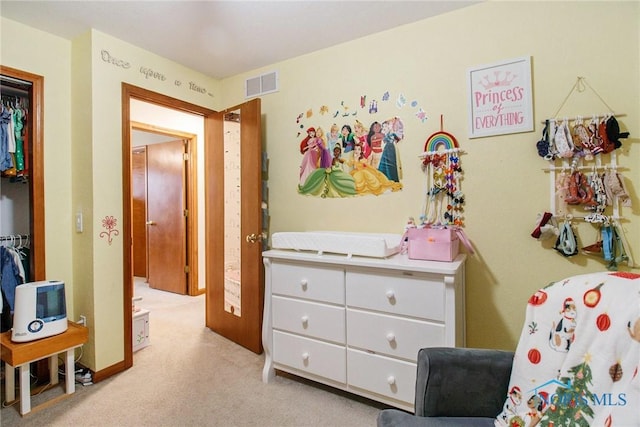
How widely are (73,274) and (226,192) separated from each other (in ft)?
4.16

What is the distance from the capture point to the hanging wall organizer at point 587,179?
5.37 feet

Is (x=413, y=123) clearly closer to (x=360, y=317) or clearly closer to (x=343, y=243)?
(x=343, y=243)

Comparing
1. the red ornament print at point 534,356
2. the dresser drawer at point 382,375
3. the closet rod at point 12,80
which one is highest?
the closet rod at point 12,80

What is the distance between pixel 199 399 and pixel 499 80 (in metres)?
2.62

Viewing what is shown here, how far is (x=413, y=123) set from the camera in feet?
7.06

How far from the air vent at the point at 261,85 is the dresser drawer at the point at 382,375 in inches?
84.8

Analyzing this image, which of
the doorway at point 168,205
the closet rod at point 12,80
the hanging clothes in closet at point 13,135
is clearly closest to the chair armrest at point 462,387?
the hanging clothes in closet at point 13,135

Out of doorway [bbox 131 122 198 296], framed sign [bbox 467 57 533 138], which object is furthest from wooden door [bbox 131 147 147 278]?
framed sign [bbox 467 57 533 138]

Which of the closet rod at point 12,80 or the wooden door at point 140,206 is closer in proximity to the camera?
the closet rod at point 12,80

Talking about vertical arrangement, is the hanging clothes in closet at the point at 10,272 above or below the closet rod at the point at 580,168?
below

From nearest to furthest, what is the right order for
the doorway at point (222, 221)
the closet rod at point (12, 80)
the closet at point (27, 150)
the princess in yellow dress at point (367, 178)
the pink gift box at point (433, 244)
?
1. the pink gift box at point (433, 244)
2. the closet rod at point (12, 80)
3. the closet at point (27, 150)
4. the princess in yellow dress at point (367, 178)
5. the doorway at point (222, 221)

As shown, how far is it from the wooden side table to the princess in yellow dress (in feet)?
6.81

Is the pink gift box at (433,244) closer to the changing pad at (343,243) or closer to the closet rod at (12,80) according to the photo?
the changing pad at (343,243)

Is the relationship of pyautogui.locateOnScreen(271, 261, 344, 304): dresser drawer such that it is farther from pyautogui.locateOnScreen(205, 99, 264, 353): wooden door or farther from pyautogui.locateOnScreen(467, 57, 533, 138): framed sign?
pyautogui.locateOnScreen(467, 57, 533, 138): framed sign
